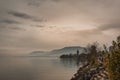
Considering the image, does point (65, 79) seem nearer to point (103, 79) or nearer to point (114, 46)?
point (103, 79)

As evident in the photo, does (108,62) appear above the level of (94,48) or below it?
below

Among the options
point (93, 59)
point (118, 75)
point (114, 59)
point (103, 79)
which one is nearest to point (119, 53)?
point (114, 59)

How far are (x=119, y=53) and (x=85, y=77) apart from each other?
33.6m

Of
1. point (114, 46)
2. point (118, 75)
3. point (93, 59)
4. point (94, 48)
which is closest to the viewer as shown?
point (118, 75)

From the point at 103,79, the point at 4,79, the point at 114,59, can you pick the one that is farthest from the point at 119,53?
the point at 4,79

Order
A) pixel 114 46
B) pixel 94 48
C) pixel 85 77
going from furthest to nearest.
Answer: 1. pixel 94 48
2. pixel 85 77
3. pixel 114 46

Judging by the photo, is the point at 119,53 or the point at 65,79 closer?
the point at 119,53

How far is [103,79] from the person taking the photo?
59.4 metres

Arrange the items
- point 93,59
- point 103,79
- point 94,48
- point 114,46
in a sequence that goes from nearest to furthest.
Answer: point 114,46, point 103,79, point 93,59, point 94,48

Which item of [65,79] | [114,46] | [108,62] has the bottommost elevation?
[65,79]

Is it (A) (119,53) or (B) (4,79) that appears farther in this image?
(B) (4,79)

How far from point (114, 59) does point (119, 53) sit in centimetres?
145

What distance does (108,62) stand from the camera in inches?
1638

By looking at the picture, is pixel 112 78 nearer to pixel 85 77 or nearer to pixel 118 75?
pixel 118 75
